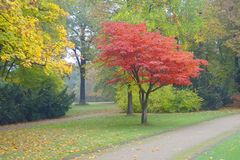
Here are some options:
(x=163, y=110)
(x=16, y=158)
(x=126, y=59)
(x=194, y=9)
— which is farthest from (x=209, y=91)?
(x=16, y=158)

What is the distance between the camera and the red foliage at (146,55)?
2139cm

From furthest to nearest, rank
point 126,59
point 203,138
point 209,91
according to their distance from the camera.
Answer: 1. point 209,91
2. point 126,59
3. point 203,138

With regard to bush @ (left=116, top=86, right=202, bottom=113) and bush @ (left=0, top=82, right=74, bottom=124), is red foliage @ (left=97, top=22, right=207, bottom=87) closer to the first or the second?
bush @ (left=0, top=82, right=74, bottom=124)

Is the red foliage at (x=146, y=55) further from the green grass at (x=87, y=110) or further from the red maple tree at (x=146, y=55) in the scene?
the green grass at (x=87, y=110)

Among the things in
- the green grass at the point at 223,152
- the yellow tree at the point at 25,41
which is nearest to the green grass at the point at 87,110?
the yellow tree at the point at 25,41

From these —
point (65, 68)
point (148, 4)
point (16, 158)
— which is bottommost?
point (16, 158)

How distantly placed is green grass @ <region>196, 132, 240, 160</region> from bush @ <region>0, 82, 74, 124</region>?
57.8 feet

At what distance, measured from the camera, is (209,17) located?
1577 inches

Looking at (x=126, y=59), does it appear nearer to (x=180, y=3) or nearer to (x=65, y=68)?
(x=65, y=68)

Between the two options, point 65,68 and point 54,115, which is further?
point 54,115

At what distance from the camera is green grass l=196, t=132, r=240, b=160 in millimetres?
11528

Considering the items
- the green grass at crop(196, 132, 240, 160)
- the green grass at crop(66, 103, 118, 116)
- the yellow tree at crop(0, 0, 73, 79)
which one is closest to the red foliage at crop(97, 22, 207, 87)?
the yellow tree at crop(0, 0, 73, 79)

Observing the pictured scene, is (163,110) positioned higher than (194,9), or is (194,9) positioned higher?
(194,9)

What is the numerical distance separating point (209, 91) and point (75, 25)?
67.6 feet
